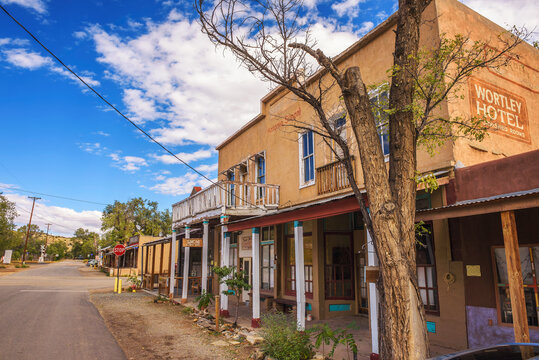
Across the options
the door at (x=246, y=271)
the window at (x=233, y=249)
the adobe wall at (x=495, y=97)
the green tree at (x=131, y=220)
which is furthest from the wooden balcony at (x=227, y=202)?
the green tree at (x=131, y=220)

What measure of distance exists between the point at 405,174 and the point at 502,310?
357 centimetres

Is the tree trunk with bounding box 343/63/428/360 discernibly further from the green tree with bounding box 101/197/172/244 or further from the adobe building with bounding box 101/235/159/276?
the green tree with bounding box 101/197/172/244

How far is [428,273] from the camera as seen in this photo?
7871mm

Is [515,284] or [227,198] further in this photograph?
[227,198]

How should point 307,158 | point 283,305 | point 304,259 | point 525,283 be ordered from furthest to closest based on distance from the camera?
point 283,305
point 307,158
point 304,259
point 525,283

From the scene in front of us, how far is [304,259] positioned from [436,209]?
23.3 feet

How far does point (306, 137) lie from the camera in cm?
1262

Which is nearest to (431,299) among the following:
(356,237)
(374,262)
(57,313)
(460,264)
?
(460,264)

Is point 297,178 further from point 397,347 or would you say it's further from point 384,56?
point 397,347

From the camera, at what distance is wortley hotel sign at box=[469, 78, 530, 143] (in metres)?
8.27

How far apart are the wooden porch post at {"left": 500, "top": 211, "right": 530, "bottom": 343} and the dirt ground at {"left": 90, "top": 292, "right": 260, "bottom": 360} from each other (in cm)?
494

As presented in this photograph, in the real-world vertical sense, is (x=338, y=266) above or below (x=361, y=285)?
above

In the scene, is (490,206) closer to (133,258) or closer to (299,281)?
(299,281)

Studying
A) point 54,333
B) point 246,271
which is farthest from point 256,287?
point 246,271
